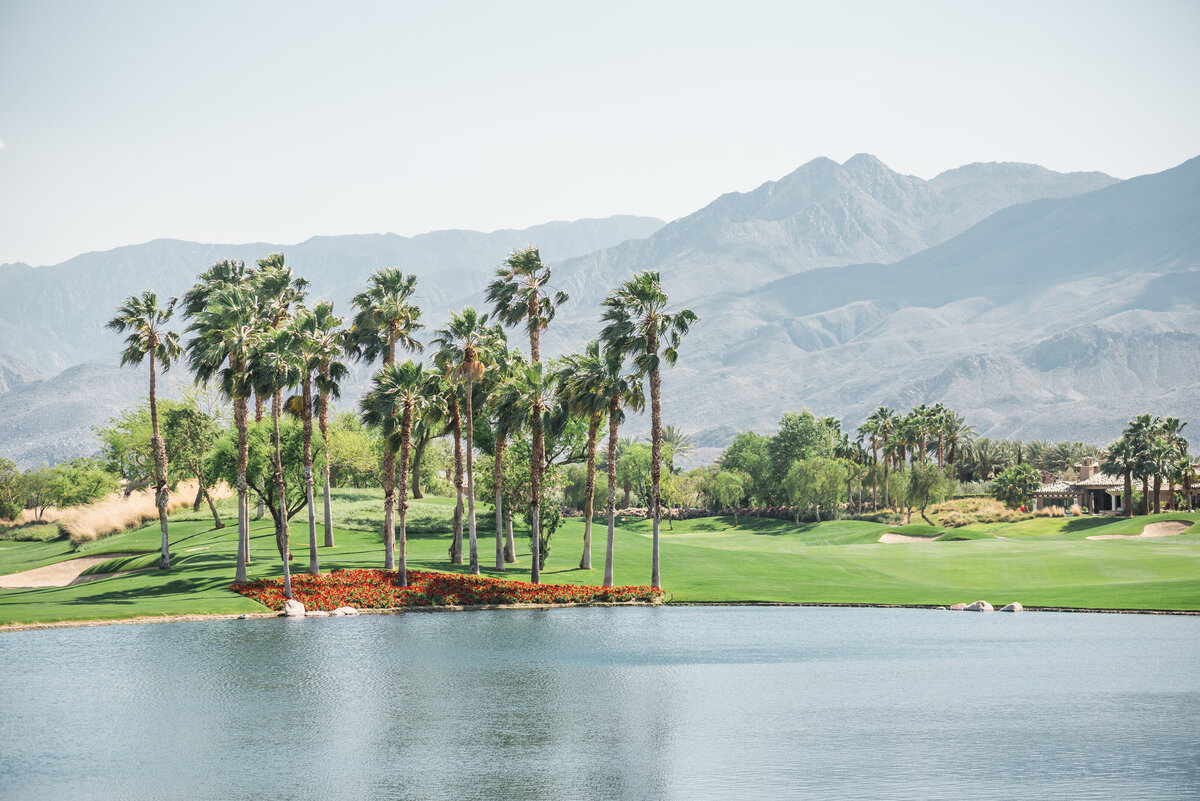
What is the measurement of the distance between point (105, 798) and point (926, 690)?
25.1 metres

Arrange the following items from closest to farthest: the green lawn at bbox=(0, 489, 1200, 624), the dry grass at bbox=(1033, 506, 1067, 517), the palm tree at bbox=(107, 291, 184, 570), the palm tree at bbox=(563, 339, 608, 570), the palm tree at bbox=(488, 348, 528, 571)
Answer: the green lawn at bbox=(0, 489, 1200, 624) < the palm tree at bbox=(563, 339, 608, 570) < the palm tree at bbox=(107, 291, 184, 570) < the palm tree at bbox=(488, 348, 528, 571) < the dry grass at bbox=(1033, 506, 1067, 517)

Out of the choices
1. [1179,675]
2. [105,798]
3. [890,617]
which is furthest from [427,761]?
[890,617]

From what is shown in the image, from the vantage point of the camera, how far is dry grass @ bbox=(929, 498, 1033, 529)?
130500 mm

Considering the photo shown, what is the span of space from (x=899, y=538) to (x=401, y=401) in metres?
64.3

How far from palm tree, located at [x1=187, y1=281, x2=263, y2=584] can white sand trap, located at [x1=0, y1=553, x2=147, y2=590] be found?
13.4 meters

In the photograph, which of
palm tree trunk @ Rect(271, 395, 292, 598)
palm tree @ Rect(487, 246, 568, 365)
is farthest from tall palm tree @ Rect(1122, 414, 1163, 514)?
palm tree trunk @ Rect(271, 395, 292, 598)

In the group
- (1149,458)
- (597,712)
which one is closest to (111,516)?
(597,712)

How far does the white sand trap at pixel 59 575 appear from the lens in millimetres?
68875

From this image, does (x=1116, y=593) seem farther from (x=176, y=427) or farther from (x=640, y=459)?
(x=640, y=459)

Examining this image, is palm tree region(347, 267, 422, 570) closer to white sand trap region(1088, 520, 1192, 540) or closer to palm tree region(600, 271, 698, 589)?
palm tree region(600, 271, 698, 589)

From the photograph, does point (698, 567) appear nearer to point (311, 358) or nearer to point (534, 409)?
point (534, 409)

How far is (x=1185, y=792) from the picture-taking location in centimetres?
2431

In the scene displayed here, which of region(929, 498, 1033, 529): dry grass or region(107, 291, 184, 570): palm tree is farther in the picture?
region(929, 498, 1033, 529): dry grass

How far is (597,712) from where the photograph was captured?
3253 cm
